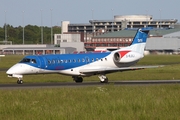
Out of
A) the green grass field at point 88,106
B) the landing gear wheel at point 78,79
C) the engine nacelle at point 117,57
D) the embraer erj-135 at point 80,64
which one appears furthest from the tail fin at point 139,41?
the green grass field at point 88,106

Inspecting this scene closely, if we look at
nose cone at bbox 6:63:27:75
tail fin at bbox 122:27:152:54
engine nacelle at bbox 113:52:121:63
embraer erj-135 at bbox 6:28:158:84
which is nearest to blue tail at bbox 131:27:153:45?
tail fin at bbox 122:27:152:54

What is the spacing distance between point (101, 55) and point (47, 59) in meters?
5.20

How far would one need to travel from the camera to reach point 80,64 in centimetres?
4503

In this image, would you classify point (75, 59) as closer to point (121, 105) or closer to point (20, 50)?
point (121, 105)

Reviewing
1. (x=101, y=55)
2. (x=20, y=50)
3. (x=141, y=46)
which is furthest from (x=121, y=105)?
(x=20, y=50)

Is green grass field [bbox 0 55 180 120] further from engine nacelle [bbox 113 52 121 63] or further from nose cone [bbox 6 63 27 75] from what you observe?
engine nacelle [bbox 113 52 121 63]

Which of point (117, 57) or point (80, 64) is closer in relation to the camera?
point (80, 64)

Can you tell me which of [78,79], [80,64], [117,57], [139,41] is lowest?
[78,79]

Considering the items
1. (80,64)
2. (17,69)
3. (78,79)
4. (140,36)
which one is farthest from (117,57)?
(17,69)

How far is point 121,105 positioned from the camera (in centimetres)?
2309

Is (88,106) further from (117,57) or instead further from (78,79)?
(117,57)

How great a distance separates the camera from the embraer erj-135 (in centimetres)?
4246

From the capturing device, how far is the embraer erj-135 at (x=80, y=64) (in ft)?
139

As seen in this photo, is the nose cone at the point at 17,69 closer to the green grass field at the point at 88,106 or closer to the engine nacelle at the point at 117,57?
the engine nacelle at the point at 117,57
